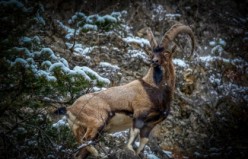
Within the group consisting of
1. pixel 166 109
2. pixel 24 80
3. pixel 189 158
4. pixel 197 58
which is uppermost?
pixel 24 80

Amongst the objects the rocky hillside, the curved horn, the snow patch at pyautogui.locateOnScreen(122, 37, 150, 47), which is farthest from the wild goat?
the snow patch at pyautogui.locateOnScreen(122, 37, 150, 47)

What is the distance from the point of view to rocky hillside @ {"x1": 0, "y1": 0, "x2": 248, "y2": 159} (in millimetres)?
6660

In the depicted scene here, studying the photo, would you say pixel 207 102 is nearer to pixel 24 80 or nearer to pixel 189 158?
pixel 189 158

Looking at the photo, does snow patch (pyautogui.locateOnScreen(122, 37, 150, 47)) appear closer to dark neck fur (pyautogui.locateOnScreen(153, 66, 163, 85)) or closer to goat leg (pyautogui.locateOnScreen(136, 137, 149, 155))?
dark neck fur (pyautogui.locateOnScreen(153, 66, 163, 85))

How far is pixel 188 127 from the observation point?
10.8 m

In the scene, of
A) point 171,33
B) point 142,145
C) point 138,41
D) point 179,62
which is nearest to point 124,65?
point 138,41

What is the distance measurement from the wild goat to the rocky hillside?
0.27 meters

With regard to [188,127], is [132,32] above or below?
above

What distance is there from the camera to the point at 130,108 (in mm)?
7168

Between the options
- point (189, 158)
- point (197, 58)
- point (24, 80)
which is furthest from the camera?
point (197, 58)

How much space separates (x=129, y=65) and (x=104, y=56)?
737 millimetres

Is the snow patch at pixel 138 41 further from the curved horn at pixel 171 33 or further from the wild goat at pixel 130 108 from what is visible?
the wild goat at pixel 130 108

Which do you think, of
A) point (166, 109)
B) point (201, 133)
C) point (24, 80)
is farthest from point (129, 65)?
point (24, 80)

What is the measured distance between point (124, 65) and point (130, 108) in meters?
4.25
